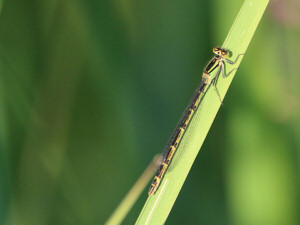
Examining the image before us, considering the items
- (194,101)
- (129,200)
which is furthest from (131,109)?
(129,200)

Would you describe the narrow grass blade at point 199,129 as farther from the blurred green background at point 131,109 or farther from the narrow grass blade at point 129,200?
the blurred green background at point 131,109

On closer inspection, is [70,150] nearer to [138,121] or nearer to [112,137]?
[112,137]

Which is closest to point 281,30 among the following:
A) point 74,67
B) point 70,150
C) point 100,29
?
point 100,29

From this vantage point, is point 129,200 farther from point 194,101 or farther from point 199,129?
point 194,101

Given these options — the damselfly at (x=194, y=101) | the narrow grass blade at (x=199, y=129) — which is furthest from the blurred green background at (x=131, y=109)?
the narrow grass blade at (x=199, y=129)

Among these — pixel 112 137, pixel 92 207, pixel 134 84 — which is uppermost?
pixel 134 84

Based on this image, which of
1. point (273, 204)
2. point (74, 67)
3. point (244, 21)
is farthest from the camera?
point (74, 67)

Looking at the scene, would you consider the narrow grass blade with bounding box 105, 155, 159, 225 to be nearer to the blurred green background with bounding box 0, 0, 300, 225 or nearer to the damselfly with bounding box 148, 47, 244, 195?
the damselfly with bounding box 148, 47, 244, 195
